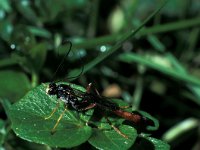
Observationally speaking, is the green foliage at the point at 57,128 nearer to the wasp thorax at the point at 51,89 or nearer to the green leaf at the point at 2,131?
the wasp thorax at the point at 51,89

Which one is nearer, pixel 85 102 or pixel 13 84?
pixel 85 102

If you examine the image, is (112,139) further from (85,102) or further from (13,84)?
(13,84)

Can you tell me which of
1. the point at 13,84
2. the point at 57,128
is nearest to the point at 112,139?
the point at 57,128

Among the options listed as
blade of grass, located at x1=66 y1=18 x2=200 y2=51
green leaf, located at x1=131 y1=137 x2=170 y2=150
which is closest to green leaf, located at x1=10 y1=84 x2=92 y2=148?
green leaf, located at x1=131 y1=137 x2=170 y2=150

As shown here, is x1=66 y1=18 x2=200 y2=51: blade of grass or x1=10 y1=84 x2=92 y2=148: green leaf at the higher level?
x1=66 y1=18 x2=200 y2=51: blade of grass

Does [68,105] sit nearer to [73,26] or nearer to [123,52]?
[123,52]

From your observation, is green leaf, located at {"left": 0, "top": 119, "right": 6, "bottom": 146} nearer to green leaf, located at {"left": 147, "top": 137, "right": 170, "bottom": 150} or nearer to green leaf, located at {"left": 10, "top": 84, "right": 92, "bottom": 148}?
green leaf, located at {"left": 10, "top": 84, "right": 92, "bottom": 148}
